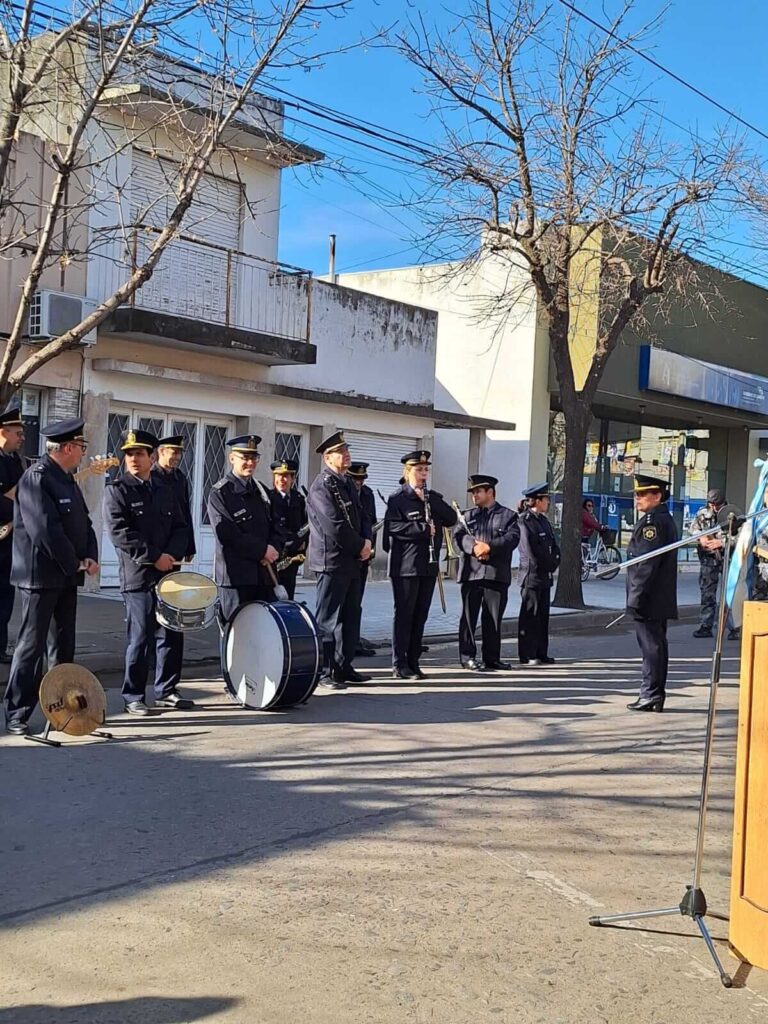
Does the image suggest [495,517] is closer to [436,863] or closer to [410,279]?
[436,863]

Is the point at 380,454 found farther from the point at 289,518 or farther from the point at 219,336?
the point at 289,518

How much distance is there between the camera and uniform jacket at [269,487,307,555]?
10.9 metres

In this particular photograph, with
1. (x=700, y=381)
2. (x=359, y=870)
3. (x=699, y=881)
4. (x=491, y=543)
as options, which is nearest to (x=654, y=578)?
(x=491, y=543)

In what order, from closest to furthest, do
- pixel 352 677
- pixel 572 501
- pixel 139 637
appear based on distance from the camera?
1. pixel 139 637
2. pixel 352 677
3. pixel 572 501

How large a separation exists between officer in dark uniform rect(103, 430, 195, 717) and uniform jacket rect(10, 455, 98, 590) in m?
0.52

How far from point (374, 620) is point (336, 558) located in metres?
5.00

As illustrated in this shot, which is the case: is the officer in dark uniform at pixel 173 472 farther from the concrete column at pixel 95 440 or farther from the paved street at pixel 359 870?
the concrete column at pixel 95 440

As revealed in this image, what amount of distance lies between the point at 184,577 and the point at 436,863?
3.59 metres

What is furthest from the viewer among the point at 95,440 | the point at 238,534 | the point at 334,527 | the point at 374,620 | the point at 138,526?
the point at 95,440

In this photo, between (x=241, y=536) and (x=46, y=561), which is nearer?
(x=46, y=561)

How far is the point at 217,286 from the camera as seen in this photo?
17.1m

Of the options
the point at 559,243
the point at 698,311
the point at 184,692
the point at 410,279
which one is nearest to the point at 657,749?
the point at 184,692

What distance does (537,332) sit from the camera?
22328 mm

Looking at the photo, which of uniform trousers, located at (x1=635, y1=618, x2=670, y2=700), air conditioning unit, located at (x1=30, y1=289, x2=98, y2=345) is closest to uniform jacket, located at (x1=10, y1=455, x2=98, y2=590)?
uniform trousers, located at (x1=635, y1=618, x2=670, y2=700)
